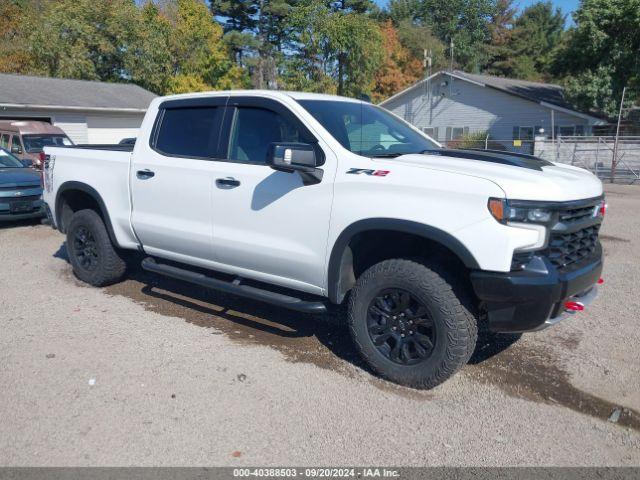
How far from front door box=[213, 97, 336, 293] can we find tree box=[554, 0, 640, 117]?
25676 millimetres

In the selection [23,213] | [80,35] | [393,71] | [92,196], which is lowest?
[23,213]

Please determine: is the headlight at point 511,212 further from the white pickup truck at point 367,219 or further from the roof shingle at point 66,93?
the roof shingle at point 66,93

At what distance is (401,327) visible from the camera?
13.5ft

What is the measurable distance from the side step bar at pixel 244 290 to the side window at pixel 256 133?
106 centimetres

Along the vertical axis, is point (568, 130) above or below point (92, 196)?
above

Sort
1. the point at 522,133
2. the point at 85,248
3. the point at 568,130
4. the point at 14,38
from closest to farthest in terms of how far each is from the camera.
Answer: the point at 85,248 → the point at 568,130 → the point at 522,133 → the point at 14,38

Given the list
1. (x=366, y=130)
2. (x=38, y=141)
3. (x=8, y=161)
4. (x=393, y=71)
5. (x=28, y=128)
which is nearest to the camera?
(x=366, y=130)

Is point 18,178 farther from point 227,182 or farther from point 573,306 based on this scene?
point 573,306

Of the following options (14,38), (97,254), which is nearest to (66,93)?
(14,38)

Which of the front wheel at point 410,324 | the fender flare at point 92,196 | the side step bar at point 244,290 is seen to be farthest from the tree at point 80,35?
the front wheel at point 410,324

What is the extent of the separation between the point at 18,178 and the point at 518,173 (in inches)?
361

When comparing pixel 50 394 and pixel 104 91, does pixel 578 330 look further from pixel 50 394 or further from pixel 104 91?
pixel 104 91

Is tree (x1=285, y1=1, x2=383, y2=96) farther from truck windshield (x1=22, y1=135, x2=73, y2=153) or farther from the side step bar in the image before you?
the side step bar

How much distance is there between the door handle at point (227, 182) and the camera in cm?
478
